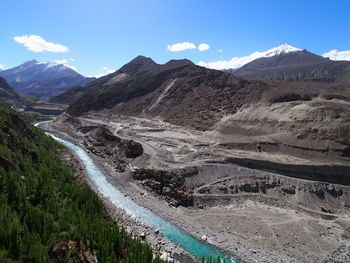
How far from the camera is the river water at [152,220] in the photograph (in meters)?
26.7

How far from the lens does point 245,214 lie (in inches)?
1292

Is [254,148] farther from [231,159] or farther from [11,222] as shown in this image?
[11,222]

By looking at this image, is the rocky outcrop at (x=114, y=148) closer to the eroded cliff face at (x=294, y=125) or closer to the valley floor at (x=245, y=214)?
the valley floor at (x=245, y=214)

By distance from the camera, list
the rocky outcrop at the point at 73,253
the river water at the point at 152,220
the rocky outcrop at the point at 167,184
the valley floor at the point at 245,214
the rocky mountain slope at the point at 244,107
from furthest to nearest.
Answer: the rocky mountain slope at the point at 244,107 < the rocky outcrop at the point at 167,184 < the valley floor at the point at 245,214 < the river water at the point at 152,220 < the rocky outcrop at the point at 73,253

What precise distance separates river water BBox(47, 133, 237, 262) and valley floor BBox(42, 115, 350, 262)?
0.75 metres

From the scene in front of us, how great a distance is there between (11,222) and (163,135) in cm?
4854

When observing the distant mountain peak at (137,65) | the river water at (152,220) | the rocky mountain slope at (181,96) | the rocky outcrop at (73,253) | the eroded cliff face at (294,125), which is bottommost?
the river water at (152,220)

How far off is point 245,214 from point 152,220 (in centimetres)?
1092

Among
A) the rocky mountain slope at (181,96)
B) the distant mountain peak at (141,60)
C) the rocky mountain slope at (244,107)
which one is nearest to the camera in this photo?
the rocky mountain slope at (244,107)

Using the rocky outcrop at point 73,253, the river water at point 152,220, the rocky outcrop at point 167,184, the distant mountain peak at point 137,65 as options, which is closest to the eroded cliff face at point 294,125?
the rocky outcrop at point 167,184

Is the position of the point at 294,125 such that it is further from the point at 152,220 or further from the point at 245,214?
the point at 152,220

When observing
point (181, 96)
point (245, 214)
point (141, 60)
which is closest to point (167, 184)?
point (245, 214)

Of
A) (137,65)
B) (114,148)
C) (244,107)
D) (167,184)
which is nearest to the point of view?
(167,184)

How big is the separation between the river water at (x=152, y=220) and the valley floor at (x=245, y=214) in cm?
75
